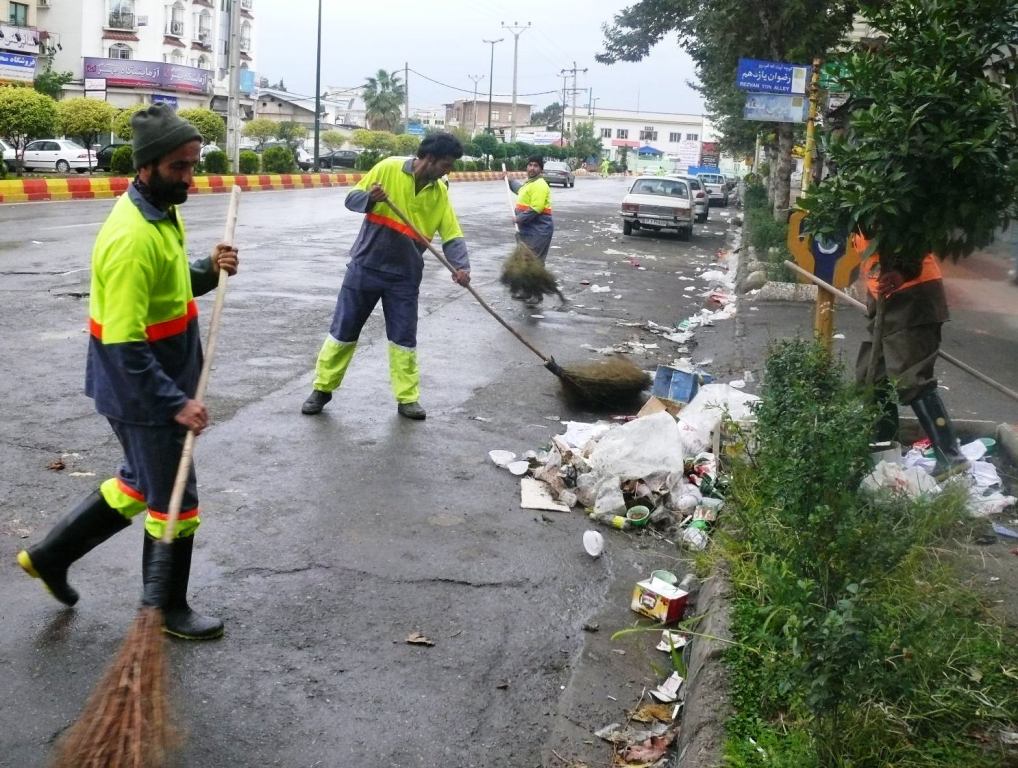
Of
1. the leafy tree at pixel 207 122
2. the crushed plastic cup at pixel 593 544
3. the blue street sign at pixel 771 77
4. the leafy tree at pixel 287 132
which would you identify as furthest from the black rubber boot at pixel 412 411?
the leafy tree at pixel 287 132

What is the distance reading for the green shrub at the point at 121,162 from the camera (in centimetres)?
3038

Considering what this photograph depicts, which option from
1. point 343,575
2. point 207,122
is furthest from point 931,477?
point 207,122

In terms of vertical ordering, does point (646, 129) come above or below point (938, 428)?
above

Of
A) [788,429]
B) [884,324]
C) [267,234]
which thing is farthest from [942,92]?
[267,234]

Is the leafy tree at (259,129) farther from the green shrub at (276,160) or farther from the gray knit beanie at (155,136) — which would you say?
the gray knit beanie at (155,136)

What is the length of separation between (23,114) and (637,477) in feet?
90.4

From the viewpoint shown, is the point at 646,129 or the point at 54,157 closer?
the point at 54,157

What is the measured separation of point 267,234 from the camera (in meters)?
18.5

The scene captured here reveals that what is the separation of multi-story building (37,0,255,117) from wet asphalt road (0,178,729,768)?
4766 cm

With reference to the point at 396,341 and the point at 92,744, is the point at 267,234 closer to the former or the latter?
the point at 396,341

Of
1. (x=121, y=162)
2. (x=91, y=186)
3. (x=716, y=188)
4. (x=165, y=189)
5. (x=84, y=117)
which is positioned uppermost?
(x=84, y=117)

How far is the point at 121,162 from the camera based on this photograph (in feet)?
101

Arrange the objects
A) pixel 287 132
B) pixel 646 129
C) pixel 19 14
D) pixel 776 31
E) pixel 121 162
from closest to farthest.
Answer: pixel 776 31 < pixel 121 162 < pixel 19 14 < pixel 287 132 < pixel 646 129

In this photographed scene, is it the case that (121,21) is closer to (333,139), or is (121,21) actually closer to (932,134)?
(333,139)
